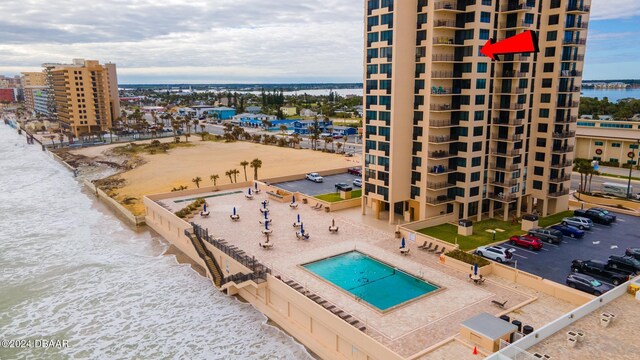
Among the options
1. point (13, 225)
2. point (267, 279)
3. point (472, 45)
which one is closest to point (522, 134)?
point (472, 45)

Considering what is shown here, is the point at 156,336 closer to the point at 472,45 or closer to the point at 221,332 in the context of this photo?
the point at 221,332

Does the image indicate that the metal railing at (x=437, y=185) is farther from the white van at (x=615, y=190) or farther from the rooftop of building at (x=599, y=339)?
the white van at (x=615, y=190)

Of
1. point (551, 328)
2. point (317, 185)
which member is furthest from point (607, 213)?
point (317, 185)

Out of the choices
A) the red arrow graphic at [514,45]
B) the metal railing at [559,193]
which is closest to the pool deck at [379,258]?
the red arrow graphic at [514,45]

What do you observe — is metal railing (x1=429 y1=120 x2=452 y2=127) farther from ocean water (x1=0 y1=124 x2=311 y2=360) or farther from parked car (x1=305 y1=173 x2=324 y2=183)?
parked car (x1=305 y1=173 x2=324 y2=183)

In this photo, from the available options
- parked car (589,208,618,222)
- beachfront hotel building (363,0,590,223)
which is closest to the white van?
parked car (589,208,618,222)
